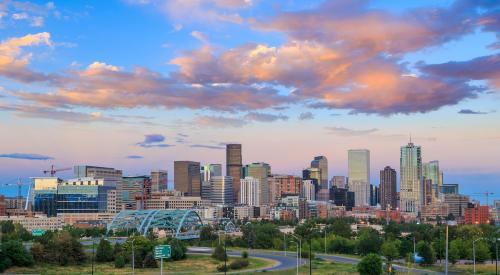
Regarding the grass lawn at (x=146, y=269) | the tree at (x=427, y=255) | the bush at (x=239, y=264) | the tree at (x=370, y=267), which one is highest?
the tree at (x=370, y=267)

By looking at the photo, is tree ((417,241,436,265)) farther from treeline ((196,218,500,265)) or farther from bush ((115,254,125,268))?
bush ((115,254,125,268))

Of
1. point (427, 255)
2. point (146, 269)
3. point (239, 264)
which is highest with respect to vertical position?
point (427, 255)

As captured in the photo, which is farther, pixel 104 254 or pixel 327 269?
pixel 104 254

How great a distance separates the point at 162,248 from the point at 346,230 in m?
114

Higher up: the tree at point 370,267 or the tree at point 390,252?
the tree at point 370,267

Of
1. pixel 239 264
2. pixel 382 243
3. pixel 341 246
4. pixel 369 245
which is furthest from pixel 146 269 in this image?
pixel 341 246

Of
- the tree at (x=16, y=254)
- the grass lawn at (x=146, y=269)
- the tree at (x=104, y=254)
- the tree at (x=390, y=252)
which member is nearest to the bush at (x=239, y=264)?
the grass lawn at (x=146, y=269)

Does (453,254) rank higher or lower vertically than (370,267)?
lower

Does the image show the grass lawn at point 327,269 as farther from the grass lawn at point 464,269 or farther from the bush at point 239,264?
the grass lawn at point 464,269

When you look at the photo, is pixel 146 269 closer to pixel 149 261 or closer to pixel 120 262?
pixel 149 261

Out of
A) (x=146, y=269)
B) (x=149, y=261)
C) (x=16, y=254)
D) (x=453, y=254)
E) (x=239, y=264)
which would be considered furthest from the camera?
(x=453, y=254)

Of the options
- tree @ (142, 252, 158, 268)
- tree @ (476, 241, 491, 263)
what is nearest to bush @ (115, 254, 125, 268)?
tree @ (142, 252, 158, 268)

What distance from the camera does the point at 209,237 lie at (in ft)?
643

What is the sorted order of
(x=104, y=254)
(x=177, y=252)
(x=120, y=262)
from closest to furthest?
(x=120, y=262) → (x=104, y=254) → (x=177, y=252)
